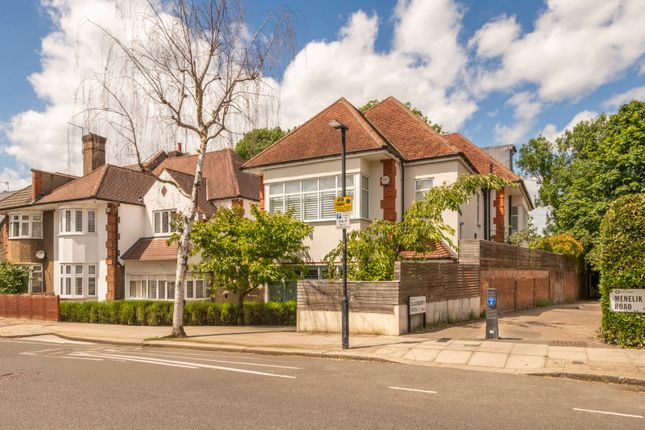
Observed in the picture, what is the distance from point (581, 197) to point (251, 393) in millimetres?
32709

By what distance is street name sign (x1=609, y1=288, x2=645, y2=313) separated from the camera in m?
11.6

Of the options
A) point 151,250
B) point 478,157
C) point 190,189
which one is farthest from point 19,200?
point 478,157

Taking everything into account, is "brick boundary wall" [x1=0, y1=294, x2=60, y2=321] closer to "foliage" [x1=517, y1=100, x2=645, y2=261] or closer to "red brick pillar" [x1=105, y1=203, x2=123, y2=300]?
"red brick pillar" [x1=105, y1=203, x2=123, y2=300]

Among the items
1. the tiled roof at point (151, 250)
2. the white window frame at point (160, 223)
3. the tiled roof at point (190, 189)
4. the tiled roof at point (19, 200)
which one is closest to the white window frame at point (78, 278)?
the tiled roof at point (151, 250)

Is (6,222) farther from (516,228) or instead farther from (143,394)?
(516,228)

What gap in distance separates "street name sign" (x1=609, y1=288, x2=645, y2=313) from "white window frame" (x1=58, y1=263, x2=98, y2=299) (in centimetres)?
2503

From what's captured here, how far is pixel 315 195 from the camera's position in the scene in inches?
814

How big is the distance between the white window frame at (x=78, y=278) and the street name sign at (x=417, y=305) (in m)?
19.8

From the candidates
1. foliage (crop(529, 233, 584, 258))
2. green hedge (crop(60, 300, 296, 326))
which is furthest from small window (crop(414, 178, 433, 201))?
foliage (crop(529, 233, 584, 258))

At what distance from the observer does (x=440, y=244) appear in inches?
775

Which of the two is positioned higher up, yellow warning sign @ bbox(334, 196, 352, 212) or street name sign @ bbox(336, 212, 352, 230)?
yellow warning sign @ bbox(334, 196, 352, 212)

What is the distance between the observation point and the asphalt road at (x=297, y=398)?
21.4 feet

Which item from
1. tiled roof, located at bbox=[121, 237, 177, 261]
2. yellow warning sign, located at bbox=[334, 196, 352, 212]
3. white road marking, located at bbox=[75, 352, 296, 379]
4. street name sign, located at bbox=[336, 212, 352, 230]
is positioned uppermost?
yellow warning sign, located at bbox=[334, 196, 352, 212]

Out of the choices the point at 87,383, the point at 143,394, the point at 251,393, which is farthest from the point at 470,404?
the point at 87,383
